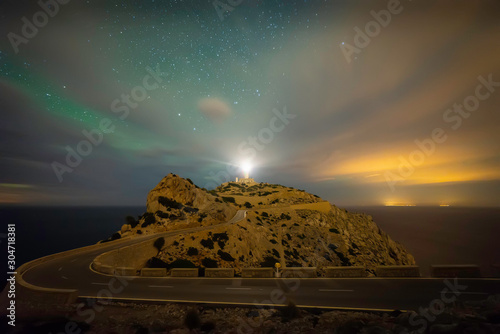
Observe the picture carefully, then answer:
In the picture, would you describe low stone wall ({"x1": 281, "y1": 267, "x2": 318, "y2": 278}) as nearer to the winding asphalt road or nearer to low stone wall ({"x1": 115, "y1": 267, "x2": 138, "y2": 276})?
the winding asphalt road

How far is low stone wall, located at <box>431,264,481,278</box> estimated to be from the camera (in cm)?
1382

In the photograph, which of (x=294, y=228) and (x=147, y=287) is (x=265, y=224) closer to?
(x=294, y=228)

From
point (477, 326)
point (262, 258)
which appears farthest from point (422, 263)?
point (477, 326)

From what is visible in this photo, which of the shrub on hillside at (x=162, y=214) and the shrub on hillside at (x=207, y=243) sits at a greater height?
the shrub on hillside at (x=162, y=214)

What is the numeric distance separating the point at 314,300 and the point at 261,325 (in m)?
3.99

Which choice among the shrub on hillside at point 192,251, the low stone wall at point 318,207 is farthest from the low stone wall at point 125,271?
the low stone wall at point 318,207

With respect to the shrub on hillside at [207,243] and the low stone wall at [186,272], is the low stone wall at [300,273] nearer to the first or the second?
the low stone wall at [186,272]

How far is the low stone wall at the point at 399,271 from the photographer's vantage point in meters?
14.8

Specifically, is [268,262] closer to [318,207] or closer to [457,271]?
[457,271]

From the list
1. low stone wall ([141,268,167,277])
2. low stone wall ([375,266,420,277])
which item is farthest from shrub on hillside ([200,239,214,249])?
low stone wall ([375,266,420,277])

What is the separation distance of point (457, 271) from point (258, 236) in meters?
33.6

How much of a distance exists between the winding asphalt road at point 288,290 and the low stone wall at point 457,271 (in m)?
0.63

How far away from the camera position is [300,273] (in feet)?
54.7

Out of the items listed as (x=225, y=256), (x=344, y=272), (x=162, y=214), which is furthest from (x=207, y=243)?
(x=344, y=272)
